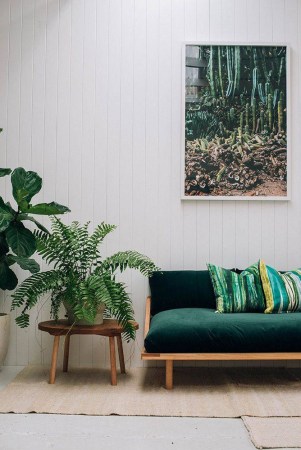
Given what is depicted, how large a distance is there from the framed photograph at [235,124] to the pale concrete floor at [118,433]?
1918 millimetres

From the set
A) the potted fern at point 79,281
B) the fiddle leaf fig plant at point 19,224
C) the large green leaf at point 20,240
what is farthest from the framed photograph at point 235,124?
the large green leaf at point 20,240

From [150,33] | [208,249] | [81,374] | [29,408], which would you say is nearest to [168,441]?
[29,408]

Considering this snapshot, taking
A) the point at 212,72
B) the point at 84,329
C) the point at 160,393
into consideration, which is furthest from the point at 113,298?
the point at 212,72

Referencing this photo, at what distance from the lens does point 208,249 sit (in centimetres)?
434

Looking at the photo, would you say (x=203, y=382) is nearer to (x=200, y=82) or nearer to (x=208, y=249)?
(x=208, y=249)

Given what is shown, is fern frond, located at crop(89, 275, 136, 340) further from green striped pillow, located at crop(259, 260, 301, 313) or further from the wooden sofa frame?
green striped pillow, located at crop(259, 260, 301, 313)

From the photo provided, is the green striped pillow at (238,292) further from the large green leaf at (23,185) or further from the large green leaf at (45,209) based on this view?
the large green leaf at (23,185)

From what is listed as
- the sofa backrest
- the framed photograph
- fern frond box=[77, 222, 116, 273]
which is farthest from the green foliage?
the sofa backrest

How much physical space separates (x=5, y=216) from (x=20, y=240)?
191 mm

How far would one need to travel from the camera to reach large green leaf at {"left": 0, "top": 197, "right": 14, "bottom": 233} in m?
3.67

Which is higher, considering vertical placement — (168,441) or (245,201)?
(245,201)

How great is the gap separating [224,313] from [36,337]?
1504 mm

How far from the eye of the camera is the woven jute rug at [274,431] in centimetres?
259

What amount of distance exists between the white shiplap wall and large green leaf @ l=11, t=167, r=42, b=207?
1.60 ft
